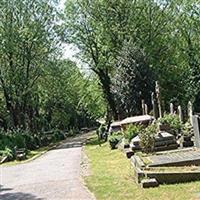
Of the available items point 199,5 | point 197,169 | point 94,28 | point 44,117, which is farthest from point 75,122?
point 197,169

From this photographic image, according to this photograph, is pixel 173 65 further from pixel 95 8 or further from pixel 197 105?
pixel 95 8

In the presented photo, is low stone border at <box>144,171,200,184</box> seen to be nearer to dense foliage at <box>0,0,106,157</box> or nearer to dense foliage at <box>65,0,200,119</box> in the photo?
dense foliage at <box>0,0,106,157</box>

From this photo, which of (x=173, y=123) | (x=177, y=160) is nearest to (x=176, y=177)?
(x=177, y=160)

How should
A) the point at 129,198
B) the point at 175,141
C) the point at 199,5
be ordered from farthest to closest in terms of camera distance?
the point at 199,5 < the point at 175,141 < the point at 129,198

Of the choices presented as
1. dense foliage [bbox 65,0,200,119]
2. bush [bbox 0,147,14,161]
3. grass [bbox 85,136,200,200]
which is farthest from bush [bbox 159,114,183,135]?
dense foliage [bbox 65,0,200,119]

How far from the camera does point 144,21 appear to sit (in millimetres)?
46250

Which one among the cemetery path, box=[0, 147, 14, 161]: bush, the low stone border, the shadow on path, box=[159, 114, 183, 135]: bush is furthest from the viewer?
box=[0, 147, 14, 161]: bush

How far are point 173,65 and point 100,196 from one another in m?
38.8

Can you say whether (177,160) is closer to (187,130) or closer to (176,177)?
(176,177)

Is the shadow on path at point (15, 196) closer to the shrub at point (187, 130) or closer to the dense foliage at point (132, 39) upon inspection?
the shrub at point (187, 130)

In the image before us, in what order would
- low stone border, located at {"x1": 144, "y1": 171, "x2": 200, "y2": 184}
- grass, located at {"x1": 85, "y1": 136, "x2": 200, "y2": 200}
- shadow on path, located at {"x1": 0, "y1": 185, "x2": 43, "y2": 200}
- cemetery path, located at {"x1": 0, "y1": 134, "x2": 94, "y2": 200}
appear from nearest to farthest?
1. grass, located at {"x1": 85, "y1": 136, "x2": 200, "y2": 200}
2. low stone border, located at {"x1": 144, "y1": 171, "x2": 200, "y2": 184}
3. cemetery path, located at {"x1": 0, "y1": 134, "x2": 94, "y2": 200}
4. shadow on path, located at {"x1": 0, "y1": 185, "x2": 43, "y2": 200}

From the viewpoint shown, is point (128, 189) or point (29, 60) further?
point (29, 60)

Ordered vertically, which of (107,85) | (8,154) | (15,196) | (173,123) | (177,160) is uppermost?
(107,85)

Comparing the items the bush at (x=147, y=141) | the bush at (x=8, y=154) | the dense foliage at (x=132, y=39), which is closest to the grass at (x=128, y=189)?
the bush at (x=147, y=141)
